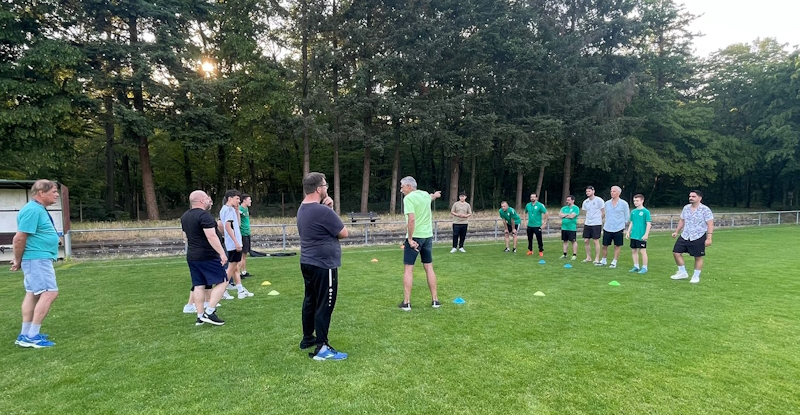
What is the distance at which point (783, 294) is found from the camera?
262 inches

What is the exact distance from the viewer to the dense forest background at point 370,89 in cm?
1680

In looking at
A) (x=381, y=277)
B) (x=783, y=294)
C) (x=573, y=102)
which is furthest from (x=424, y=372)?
(x=573, y=102)

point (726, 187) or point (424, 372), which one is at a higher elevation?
point (726, 187)

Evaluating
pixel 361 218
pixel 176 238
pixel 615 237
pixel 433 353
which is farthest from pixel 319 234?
pixel 361 218

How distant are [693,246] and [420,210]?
5.51 m

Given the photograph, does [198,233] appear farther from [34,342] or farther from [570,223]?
[570,223]

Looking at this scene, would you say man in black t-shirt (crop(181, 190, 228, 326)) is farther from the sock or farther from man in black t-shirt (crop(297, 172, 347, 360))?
the sock

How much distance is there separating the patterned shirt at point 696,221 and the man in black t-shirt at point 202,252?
7626 millimetres

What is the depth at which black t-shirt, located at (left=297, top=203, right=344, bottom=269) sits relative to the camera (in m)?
3.89

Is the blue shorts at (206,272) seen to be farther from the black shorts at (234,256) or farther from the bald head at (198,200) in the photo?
the black shorts at (234,256)

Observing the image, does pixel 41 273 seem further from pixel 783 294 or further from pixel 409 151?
pixel 409 151

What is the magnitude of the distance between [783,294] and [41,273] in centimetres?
1006

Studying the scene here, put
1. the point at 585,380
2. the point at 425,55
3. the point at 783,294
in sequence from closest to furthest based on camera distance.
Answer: the point at 585,380 < the point at 783,294 < the point at 425,55

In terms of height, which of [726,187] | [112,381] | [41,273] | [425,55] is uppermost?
[425,55]
